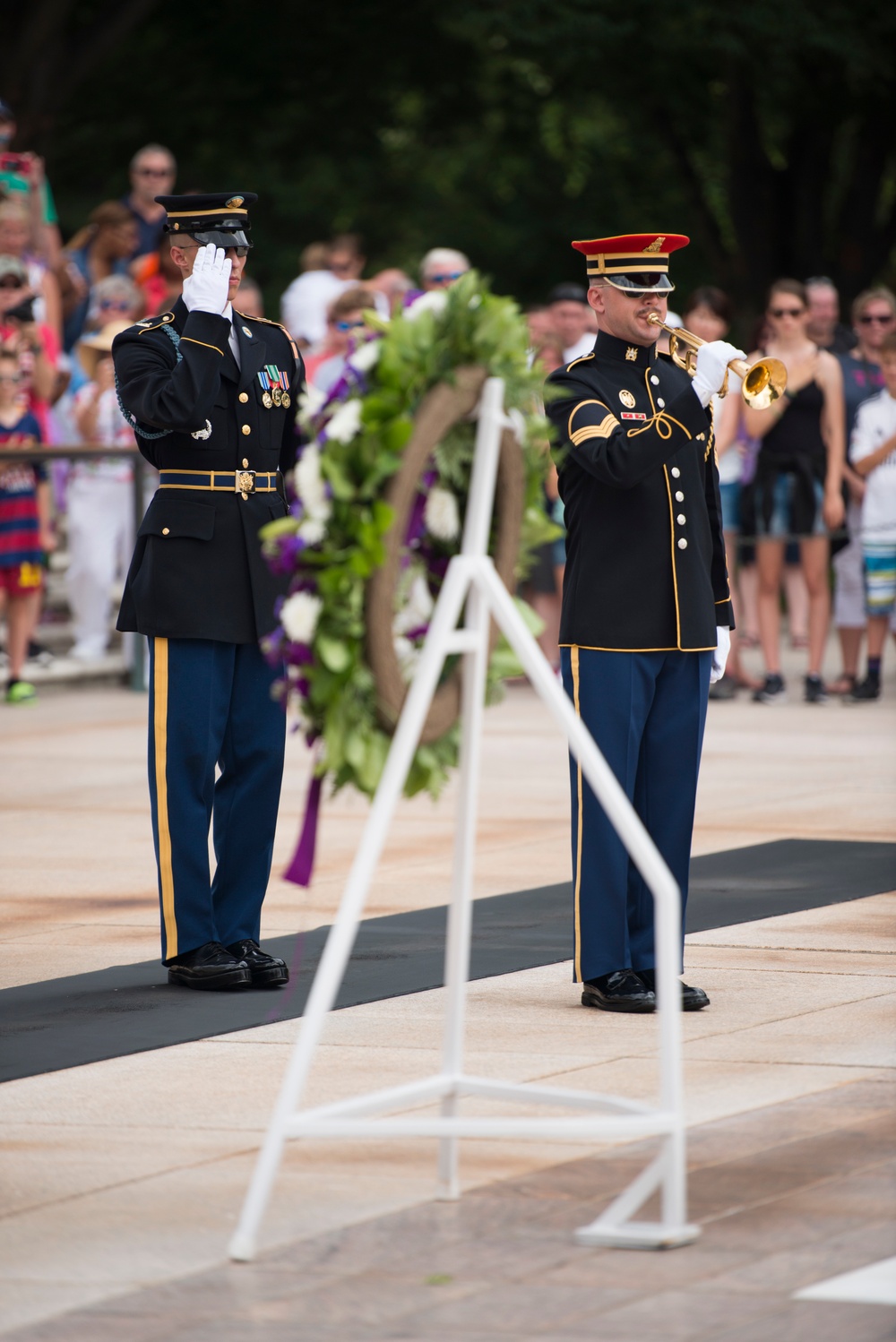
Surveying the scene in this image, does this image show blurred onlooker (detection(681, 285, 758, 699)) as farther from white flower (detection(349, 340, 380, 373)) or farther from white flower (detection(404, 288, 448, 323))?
white flower (detection(349, 340, 380, 373))

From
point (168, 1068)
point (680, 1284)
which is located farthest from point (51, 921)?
point (680, 1284)

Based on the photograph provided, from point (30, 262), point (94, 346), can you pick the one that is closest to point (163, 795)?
point (94, 346)

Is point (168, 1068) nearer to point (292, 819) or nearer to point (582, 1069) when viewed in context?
point (582, 1069)

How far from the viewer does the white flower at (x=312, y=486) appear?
461cm

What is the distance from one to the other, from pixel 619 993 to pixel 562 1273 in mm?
2382

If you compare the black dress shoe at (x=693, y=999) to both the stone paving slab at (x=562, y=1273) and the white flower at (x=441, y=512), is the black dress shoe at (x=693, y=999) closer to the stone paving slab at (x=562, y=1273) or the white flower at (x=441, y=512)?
the stone paving slab at (x=562, y=1273)

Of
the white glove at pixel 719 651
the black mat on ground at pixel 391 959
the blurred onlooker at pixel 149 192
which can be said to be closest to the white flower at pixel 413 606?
the black mat on ground at pixel 391 959

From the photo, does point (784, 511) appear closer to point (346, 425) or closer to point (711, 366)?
point (711, 366)

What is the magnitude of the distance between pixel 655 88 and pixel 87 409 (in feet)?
32.8

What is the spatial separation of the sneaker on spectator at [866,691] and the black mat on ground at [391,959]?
5.10 metres

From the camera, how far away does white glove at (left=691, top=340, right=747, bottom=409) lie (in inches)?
246

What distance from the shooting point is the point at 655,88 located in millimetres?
24109

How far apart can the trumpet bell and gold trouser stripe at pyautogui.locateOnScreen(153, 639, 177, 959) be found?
6.00 ft

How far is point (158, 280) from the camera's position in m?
16.6
